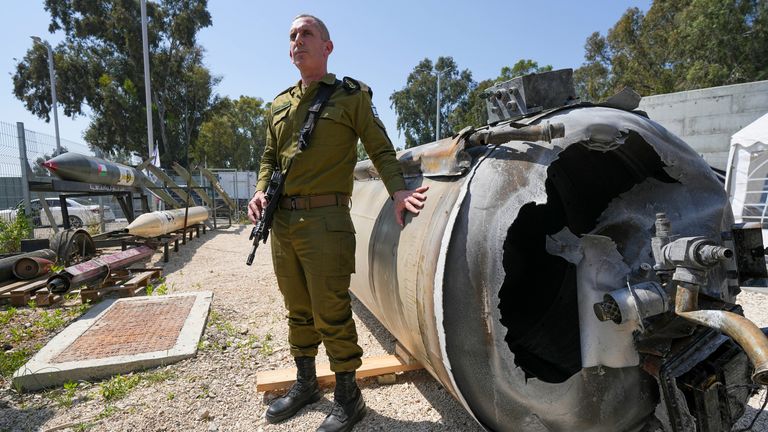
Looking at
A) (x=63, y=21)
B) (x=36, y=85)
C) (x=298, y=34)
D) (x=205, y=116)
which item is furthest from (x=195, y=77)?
(x=298, y=34)

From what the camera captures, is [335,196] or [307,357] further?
[307,357]

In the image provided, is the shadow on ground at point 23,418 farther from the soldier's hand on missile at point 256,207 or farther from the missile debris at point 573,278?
the missile debris at point 573,278

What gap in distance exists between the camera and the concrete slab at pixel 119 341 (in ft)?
9.71

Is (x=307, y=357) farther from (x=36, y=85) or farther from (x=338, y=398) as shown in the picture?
(x=36, y=85)

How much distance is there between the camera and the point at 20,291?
465 cm

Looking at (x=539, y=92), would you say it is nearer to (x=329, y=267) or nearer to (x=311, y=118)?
(x=311, y=118)

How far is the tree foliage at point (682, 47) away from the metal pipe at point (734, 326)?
20.4m

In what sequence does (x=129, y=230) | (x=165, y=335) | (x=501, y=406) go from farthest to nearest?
(x=129, y=230)
(x=165, y=335)
(x=501, y=406)

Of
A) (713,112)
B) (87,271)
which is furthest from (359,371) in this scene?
(713,112)

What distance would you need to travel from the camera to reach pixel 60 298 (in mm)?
4707

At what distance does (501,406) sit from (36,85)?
34.5 m

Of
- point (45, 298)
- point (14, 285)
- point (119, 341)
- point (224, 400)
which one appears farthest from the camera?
→ point (14, 285)

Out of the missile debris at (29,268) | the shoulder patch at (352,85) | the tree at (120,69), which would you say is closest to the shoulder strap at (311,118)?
the shoulder patch at (352,85)

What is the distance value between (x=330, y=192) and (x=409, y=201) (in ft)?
1.68
